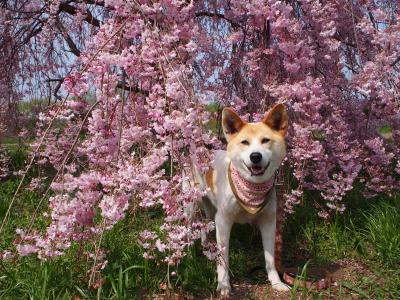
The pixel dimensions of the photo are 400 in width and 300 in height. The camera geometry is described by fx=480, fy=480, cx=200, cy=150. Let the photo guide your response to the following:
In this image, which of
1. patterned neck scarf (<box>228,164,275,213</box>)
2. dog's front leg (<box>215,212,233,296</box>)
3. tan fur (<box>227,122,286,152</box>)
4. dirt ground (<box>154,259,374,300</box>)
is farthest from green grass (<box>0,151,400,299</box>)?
tan fur (<box>227,122,286,152</box>)

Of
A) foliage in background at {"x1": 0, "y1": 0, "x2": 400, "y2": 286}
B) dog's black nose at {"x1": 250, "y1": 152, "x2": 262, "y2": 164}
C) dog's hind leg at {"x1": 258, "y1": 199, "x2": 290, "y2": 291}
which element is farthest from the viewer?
dog's hind leg at {"x1": 258, "y1": 199, "x2": 290, "y2": 291}

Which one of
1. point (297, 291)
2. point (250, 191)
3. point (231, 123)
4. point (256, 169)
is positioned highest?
point (231, 123)

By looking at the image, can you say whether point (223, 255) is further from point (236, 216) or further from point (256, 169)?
point (256, 169)

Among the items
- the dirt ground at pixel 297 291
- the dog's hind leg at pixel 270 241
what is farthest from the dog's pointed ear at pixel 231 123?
the dirt ground at pixel 297 291

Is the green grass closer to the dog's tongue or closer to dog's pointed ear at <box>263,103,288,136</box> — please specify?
the dog's tongue

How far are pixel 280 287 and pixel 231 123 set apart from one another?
1.18m

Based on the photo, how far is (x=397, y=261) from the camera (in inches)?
141

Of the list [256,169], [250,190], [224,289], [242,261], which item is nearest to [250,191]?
[250,190]

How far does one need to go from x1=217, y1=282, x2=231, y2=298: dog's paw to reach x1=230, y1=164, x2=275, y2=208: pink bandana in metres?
0.56

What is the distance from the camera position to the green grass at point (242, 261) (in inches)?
123

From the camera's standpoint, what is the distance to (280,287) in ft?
10.9

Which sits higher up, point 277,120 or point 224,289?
point 277,120

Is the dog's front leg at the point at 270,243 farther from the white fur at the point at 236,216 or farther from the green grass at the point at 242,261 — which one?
the green grass at the point at 242,261

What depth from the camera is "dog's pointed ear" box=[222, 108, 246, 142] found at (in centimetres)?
323
